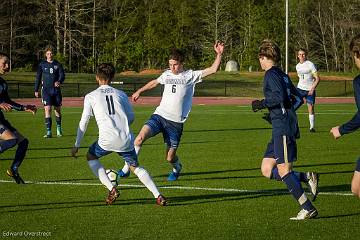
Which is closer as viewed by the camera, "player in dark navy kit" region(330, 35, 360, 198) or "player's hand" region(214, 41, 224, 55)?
"player in dark navy kit" region(330, 35, 360, 198)

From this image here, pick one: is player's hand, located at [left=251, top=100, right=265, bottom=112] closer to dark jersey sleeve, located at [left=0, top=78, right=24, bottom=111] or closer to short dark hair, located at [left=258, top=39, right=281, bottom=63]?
short dark hair, located at [left=258, top=39, right=281, bottom=63]

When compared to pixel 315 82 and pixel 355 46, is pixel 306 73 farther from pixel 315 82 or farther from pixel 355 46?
pixel 355 46

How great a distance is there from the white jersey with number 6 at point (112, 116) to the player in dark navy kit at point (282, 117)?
1654mm

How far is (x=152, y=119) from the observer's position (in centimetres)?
1248

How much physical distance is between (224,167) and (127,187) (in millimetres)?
2912

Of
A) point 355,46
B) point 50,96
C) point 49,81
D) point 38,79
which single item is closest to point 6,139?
point 355,46

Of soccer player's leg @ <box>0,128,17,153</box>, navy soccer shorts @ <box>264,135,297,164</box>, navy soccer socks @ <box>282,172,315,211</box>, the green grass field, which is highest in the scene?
navy soccer shorts @ <box>264,135,297,164</box>

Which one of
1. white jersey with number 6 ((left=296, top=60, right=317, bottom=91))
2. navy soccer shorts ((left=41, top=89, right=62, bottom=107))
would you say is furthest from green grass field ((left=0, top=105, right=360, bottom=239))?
white jersey with number 6 ((left=296, top=60, right=317, bottom=91))

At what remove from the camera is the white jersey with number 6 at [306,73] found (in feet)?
70.8

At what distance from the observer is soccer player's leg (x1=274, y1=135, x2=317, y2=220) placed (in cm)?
889

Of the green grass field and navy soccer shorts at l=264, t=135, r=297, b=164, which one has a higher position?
navy soccer shorts at l=264, t=135, r=297, b=164

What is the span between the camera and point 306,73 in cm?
2175

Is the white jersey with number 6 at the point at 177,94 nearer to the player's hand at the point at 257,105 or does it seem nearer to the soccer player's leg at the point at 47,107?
the player's hand at the point at 257,105

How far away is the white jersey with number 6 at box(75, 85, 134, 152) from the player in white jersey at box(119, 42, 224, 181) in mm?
2511
